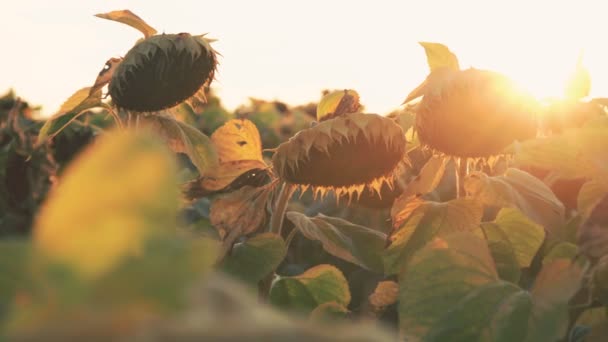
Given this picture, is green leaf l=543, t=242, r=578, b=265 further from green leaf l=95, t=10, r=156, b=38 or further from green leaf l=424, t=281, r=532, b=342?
green leaf l=95, t=10, r=156, b=38

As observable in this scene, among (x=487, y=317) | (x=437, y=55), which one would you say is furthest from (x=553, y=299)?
(x=437, y=55)

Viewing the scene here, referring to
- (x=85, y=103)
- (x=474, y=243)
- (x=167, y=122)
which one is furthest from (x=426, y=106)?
(x=85, y=103)

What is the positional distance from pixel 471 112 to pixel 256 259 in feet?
1.32

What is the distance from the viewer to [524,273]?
5.49ft

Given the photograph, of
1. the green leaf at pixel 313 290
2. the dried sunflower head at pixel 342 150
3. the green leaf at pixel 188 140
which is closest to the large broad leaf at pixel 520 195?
the dried sunflower head at pixel 342 150

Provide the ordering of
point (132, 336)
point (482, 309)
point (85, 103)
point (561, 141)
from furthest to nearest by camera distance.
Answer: point (85, 103) → point (561, 141) → point (482, 309) → point (132, 336)

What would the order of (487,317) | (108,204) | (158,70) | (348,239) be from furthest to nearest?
1. (158,70)
2. (348,239)
3. (487,317)
4. (108,204)

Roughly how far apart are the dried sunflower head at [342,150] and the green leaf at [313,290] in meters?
0.14

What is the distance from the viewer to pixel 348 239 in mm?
1513

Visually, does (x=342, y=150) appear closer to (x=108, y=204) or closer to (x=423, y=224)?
(x=423, y=224)

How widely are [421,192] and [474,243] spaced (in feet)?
1.18

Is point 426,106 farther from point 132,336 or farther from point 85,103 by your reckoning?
point 132,336

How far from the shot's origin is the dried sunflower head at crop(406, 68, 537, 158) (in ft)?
4.42

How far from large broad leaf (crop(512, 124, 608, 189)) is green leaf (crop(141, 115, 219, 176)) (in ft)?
1.97
